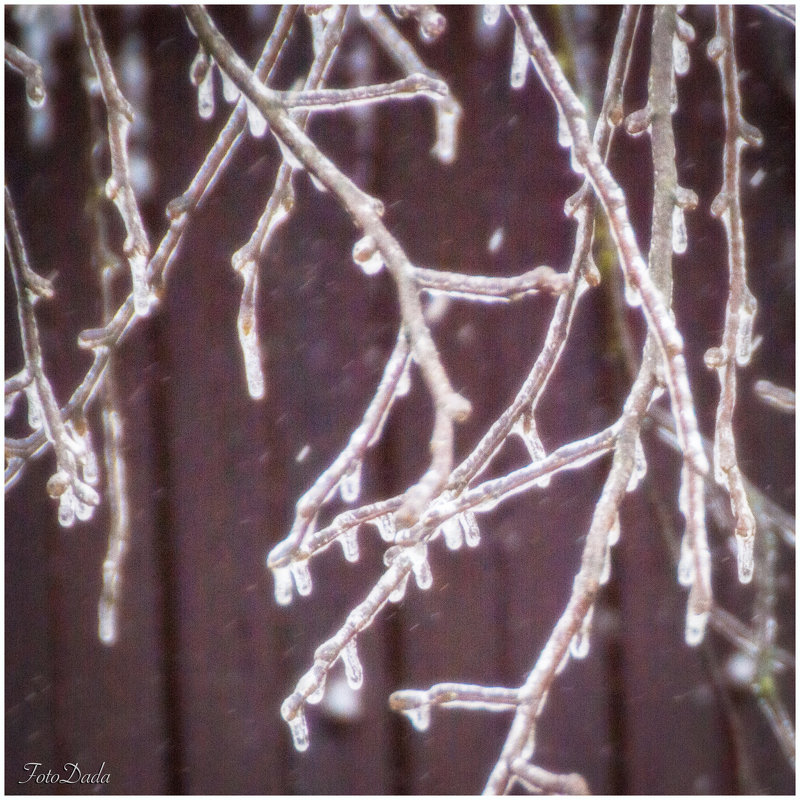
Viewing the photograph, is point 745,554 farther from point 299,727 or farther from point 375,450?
point 375,450

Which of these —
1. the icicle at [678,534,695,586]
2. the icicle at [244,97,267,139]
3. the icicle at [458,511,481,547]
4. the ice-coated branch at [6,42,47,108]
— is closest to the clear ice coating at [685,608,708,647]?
the icicle at [678,534,695,586]

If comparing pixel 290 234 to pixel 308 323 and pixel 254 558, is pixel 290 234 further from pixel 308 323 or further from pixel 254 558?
pixel 254 558

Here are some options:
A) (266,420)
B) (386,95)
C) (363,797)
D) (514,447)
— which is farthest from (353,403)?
(363,797)

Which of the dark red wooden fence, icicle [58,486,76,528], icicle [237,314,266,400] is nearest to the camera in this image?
icicle [237,314,266,400]

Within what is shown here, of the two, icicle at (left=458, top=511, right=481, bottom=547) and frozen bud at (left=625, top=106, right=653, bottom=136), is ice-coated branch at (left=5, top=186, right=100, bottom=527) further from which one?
frozen bud at (left=625, top=106, right=653, bottom=136)

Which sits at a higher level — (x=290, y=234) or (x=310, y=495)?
(x=290, y=234)
